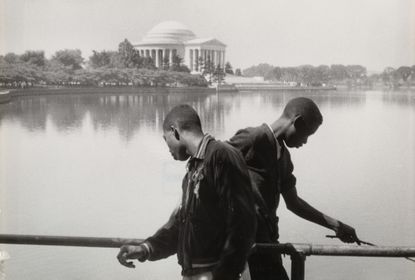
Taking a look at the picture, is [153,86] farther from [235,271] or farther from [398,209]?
[235,271]

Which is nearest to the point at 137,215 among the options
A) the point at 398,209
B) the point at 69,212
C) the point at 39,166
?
the point at 69,212

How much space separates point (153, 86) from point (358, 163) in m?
13.2

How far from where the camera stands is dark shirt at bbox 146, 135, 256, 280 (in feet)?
5.11

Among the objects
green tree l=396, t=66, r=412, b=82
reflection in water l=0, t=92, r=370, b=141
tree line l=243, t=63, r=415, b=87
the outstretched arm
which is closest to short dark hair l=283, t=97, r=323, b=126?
the outstretched arm

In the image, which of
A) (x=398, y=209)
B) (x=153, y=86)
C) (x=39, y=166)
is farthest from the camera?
(x=153, y=86)

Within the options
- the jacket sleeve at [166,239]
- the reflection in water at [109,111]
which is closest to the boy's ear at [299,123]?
the jacket sleeve at [166,239]

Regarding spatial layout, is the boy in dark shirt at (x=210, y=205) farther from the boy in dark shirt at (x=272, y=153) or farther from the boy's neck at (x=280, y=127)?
the boy's neck at (x=280, y=127)

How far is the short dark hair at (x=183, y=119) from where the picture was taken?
5.60ft

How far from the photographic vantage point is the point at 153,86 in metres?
28.1

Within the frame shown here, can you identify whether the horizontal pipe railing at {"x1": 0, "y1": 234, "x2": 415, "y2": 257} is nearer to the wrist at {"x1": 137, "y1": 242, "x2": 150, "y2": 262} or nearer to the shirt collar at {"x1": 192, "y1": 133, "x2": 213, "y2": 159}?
the wrist at {"x1": 137, "y1": 242, "x2": 150, "y2": 262}

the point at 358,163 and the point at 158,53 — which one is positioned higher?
the point at 158,53

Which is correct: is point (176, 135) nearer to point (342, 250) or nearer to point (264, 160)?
point (264, 160)

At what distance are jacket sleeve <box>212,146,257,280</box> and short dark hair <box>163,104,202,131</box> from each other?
7.1 inches

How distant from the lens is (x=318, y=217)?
2.27 metres
